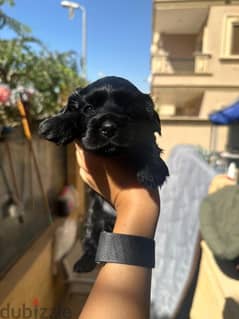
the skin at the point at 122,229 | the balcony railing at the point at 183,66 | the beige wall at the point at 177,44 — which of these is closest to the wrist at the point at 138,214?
the skin at the point at 122,229

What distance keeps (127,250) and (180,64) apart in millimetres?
4527

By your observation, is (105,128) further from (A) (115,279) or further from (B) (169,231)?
(B) (169,231)

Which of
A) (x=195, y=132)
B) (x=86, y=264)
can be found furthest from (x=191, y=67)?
(x=86, y=264)

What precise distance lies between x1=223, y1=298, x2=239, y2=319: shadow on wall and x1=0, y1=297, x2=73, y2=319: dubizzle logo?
513 mm

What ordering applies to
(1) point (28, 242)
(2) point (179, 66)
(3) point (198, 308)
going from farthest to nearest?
(2) point (179, 66)
(1) point (28, 242)
(3) point (198, 308)

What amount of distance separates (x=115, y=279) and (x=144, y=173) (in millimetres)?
145

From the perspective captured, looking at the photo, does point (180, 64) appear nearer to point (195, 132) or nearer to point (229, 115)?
point (195, 132)

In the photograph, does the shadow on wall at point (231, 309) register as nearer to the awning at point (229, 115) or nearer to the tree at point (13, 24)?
the tree at point (13, 24)

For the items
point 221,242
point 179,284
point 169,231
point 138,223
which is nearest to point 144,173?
point 138,223

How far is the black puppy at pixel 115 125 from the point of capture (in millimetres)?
355

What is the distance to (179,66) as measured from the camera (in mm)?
4355

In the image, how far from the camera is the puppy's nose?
13.8 inches

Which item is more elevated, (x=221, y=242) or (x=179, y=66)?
(x=179, y=66)

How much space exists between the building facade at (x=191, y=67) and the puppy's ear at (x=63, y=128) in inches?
119
